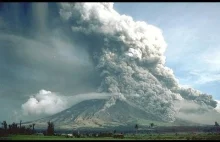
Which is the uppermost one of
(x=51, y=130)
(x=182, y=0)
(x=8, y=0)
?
(x=8, y=0)

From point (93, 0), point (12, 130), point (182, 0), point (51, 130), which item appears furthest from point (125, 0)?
point (51, 130)

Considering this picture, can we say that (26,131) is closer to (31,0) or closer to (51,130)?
(51,130)

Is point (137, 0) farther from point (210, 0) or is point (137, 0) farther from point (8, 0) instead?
point (8, 0)

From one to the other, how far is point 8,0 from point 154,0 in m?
5.85

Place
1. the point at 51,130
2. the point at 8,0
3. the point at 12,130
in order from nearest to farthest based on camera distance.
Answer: the point at 8,0 → the point at 12,130 → the point at 51,130

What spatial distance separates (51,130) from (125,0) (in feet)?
273

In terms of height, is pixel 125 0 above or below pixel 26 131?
above

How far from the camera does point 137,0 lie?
9.95m

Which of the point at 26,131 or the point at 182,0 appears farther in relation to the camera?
the point at 26,131

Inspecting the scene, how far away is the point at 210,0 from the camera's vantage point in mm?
9797

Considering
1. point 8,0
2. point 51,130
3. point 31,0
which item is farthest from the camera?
point 51,130

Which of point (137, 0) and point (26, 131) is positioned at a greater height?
point (137, 0)

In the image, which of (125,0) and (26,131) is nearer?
(125,0)

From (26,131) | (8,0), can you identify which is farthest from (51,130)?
(8,0)
